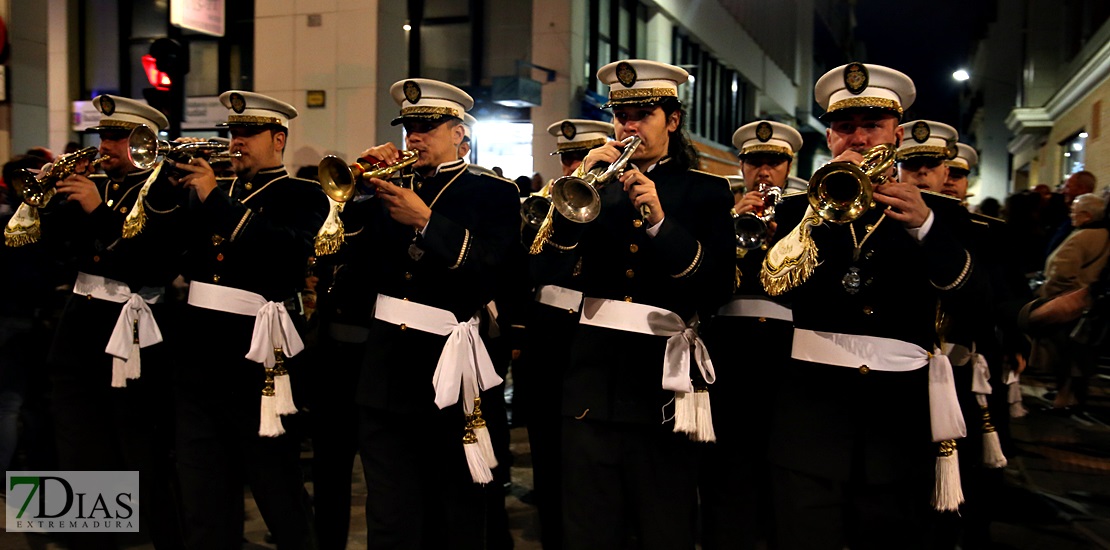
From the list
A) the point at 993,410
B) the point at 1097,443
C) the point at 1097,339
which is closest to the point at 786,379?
the point at 1097,339

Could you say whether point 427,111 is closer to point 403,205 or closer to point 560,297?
point 403,205

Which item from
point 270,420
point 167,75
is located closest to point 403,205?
point 270,420

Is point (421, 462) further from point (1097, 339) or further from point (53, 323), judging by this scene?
point (53, 323)

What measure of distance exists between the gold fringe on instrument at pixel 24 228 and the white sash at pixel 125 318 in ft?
1.66

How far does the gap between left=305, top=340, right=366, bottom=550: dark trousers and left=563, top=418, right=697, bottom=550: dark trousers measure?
180 cm

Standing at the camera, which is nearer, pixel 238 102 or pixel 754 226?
pixel 754 226

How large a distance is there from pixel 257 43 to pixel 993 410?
35.3 feet

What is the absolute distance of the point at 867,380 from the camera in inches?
139

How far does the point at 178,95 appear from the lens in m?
9.26

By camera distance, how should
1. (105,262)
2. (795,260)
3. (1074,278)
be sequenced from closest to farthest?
(795,260) < (105,262) < (1074,278)

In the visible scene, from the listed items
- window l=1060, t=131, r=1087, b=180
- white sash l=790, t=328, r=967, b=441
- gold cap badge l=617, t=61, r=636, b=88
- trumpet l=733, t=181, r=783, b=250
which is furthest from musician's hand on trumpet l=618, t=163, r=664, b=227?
window l=1060, t=131, r=1087, b=180

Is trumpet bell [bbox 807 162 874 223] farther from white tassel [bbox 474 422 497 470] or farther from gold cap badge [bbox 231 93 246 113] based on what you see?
gold cap badge [bbox 231 93 246 113]

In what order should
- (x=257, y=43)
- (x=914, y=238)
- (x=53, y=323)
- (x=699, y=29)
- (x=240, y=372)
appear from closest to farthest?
(x=914, y=238)
(x=240, y=372)
(x=53, y=323)
(x=257, y=43)
(x=699, y=29)

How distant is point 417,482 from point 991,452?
266 cm
